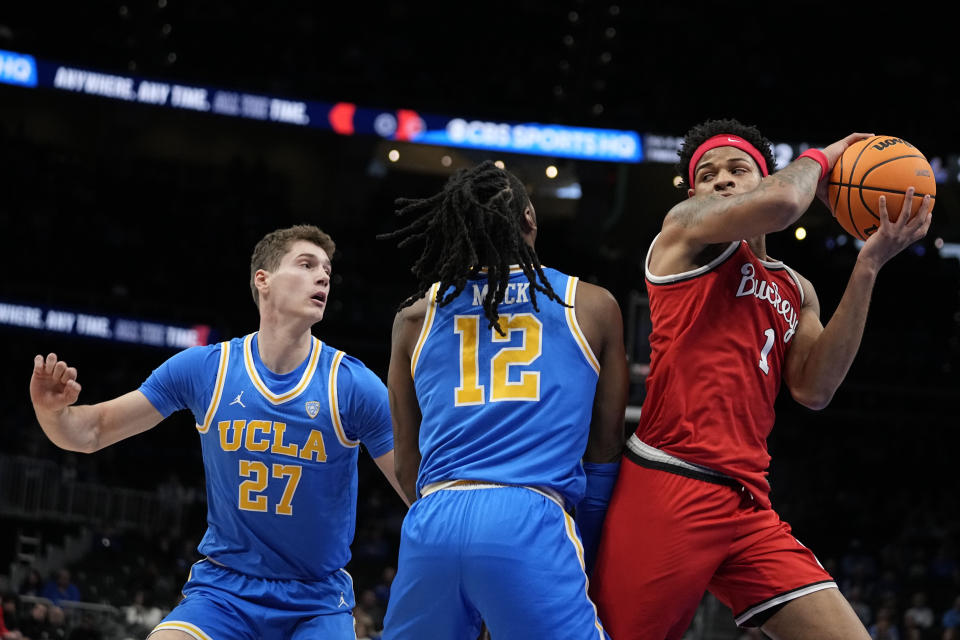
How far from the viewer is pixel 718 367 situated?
3598mm

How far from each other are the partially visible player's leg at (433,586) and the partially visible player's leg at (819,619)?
1.05 meters

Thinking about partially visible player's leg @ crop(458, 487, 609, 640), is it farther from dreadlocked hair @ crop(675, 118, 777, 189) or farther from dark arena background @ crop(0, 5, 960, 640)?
dark arena background @ crop(0, 5, 960, 640)

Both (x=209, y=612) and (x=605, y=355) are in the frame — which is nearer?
(x=605, y=355)

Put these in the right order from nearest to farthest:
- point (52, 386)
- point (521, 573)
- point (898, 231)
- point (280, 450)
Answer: point (521, 573)
point (898, 231)
point (52, 386)
point (280, 450)

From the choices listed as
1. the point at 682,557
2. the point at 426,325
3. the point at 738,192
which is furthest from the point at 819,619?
the point at 426,325

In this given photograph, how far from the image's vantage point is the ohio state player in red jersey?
347 centimetres

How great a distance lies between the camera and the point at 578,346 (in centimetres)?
338

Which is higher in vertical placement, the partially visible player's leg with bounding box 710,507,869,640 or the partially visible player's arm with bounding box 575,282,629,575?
the partially visible player's arm with bounding box 575,282,629,575

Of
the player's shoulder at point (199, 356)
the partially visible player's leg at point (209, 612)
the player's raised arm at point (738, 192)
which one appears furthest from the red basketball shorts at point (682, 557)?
the player's shoulder at point (199, 356)

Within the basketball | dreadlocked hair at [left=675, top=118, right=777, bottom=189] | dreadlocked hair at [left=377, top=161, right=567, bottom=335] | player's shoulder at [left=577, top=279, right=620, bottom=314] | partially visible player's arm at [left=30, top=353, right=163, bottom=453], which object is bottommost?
partially visible player's arm at [left=30, top=353, right=163, bottom=453]

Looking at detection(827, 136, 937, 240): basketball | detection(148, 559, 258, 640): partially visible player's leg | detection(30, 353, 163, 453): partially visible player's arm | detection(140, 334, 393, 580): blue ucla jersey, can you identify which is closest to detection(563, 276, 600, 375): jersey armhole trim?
detection(827, 136, 937, 240): basketball

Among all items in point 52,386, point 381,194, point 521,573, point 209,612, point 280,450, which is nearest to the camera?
point 521,573

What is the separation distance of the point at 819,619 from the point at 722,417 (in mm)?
701

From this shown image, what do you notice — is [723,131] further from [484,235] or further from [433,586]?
[433,586]
